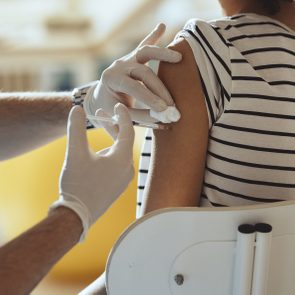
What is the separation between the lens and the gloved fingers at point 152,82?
1129mm

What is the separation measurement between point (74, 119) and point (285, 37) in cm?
45

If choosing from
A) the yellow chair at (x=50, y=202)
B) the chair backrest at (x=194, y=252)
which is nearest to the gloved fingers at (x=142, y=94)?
the chair backrest at (x=194, y=252)

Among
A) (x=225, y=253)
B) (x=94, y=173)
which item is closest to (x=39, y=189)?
(x=94, y=173)

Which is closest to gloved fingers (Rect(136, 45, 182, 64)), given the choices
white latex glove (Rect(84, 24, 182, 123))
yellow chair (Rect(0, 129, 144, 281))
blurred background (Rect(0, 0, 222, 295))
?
white latex glove (Rect(84, 24, 182, 123))

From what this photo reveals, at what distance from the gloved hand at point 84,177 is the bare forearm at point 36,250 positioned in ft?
0.08

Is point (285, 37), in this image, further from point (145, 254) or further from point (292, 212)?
point (145, 254)

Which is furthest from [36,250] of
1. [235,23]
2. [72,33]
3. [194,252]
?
[72,33]

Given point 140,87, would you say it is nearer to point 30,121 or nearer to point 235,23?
point 235,23

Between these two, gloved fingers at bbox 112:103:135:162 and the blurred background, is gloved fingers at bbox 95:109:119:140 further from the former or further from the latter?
the blurred background

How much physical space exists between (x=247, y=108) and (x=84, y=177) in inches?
13.1

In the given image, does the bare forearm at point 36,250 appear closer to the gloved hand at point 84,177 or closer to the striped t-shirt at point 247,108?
the gloved hand at point 84,177

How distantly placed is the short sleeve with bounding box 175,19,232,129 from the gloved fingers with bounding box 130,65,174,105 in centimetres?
8

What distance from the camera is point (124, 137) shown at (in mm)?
1133

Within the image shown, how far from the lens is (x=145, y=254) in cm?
104
